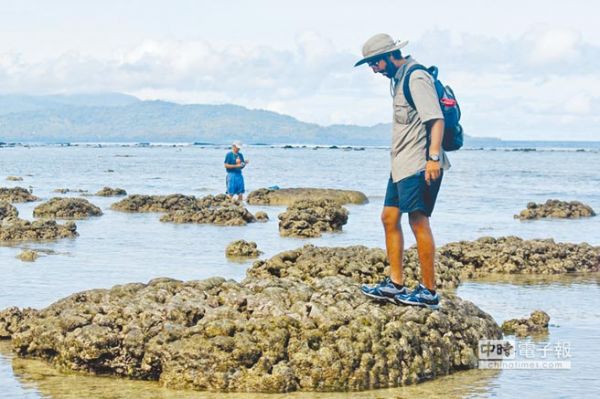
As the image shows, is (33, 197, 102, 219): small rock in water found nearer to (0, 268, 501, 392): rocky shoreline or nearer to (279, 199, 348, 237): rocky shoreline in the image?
(279, 199, 348, 237): rocky shoreline

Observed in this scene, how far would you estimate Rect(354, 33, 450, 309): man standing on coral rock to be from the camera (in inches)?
315

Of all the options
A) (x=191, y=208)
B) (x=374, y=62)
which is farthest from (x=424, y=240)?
(x=191, y=208)

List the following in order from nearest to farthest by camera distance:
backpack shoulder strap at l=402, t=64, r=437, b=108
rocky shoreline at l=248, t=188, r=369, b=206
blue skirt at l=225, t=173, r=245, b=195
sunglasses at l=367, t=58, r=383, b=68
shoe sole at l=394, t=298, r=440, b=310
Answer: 1. backpack shoulder strap at l=402, t=64, r=437, b=108
2. sunglasses at l=367, t=58, r=383, b=68
3. shoe sole at l=394, t=298, r=440, b=310
4. blue skirt at l=225, t=173, r=245, b=195
5. rocky shoreline at l=248, t=188, r=369, b=206

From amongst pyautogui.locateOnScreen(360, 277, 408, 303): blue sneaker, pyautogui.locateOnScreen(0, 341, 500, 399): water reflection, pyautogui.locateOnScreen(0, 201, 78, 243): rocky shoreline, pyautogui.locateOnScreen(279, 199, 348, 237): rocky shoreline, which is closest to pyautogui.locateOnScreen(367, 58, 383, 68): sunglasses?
pyautogui.locateOnScreen(360, 277, 408, 303): blue sneaker

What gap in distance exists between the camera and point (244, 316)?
823 cm

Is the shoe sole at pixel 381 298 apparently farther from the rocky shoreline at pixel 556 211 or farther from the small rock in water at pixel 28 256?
the rocky shoreline at pixel 556 211

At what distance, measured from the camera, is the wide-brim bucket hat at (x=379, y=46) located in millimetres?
Result: 8250

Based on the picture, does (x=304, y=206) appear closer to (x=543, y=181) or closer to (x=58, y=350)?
(x=58, y=350)

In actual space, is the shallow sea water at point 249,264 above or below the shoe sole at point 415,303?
below

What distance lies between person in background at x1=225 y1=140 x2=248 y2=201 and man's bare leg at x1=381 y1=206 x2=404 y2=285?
16.2m

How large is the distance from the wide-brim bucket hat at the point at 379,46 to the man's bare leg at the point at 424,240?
1.36 m

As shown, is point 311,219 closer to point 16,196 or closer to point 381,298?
point 16,196

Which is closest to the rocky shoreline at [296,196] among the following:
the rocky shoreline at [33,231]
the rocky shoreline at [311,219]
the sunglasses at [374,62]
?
the rocky shoreline at [311,219]

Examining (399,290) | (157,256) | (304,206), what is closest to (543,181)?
(304,206)
